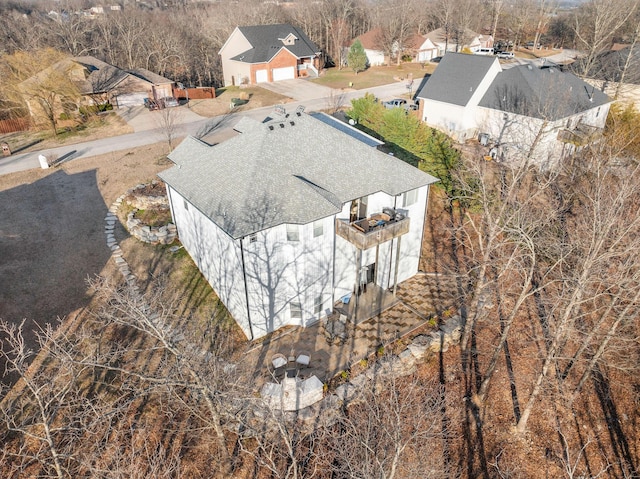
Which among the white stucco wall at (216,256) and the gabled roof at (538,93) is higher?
the gabled roof at (538,93)

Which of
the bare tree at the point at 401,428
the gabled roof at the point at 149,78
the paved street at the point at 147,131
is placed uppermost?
the gabled roof at the point at 149,78

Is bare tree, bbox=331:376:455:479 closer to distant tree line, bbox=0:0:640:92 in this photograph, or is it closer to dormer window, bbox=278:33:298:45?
distant tree line, bbox=0:0:640:92

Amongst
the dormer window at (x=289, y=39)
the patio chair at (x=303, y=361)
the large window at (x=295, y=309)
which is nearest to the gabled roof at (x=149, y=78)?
the dormer window at (x=289, y=39)

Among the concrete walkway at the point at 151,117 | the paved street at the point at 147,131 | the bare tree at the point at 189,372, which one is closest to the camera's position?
the bare tree at the point at 189,372

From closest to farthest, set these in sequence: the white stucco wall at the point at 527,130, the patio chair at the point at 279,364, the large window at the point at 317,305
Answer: the patio chair at the point at 279,364 < the large window at the point at 317,305 < the white stucco wall at the point at 527,130

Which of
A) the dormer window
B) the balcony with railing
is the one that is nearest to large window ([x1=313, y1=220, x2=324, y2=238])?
the balcony with railing

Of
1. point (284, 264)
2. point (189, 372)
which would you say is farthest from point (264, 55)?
point (189, 372)

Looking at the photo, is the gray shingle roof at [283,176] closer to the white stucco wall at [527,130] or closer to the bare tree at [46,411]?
the bare tree at [46,411]

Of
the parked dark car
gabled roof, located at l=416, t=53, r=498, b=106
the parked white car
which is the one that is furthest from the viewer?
the parked white car
